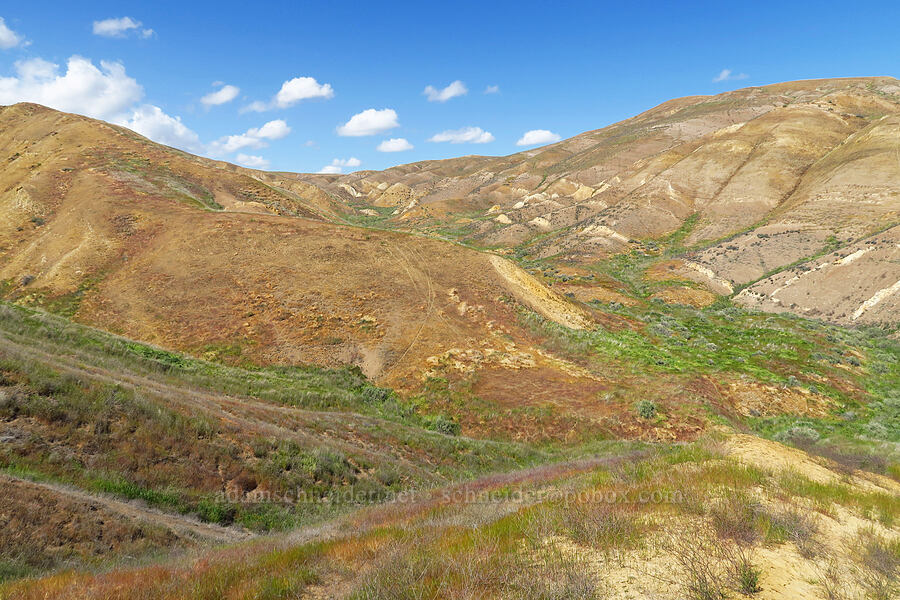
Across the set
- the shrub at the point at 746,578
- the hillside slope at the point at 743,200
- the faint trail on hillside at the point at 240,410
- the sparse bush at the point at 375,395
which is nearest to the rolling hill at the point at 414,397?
the shrub at the point at 746,578

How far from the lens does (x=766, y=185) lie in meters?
63.2

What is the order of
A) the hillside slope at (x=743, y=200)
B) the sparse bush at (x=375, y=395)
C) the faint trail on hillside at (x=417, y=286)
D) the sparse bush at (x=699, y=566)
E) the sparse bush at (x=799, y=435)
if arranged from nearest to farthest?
the sparse bush at (x=699, y=566) → the sparse bush at (x=799, y=435) → the sparse bush at (x=375, y=395) → the faint trail on hillside at (x=417, y=286) → the hillside slope at (x=743, y=200)

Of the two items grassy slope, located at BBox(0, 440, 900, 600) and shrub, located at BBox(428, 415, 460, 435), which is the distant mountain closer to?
shrub, located at BBox(428, 415, 460, 435)

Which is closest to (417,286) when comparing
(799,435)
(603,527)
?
(799,435)

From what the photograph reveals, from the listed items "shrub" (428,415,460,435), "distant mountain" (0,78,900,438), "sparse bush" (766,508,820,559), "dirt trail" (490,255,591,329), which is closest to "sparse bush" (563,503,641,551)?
"sparse bush" (766,508,820,559)

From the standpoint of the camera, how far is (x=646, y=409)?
16.6 meters

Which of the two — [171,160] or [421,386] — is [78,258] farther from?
[421,386]

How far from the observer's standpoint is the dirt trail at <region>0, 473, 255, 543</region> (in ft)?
20.4

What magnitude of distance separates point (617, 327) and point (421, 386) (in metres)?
16.0

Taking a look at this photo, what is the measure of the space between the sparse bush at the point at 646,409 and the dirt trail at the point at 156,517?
1489cm

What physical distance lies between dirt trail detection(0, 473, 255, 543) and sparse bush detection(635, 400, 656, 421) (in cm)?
1489

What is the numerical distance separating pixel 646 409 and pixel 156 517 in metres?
16.6

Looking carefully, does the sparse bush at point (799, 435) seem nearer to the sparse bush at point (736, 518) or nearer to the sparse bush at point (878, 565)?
the sparse bush at point (878, 565)

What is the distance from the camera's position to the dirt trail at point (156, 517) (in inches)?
245
